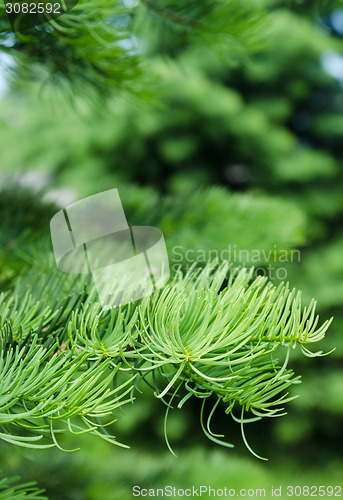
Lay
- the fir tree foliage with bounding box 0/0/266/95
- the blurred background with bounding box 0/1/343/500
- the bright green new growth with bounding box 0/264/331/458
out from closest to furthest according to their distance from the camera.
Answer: the bright green new growth with bounding box 0/264/331/458 → the fir tree foliage with bounding box 0/0/266/95 → the blurred background with bounding box 0/1/343/500

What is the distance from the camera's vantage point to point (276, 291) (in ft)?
0.48

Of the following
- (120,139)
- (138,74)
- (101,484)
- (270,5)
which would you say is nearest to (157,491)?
(101,484)

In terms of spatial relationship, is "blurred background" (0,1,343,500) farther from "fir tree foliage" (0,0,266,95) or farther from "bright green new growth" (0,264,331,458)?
"bright green new growth" (0,264,331,458)

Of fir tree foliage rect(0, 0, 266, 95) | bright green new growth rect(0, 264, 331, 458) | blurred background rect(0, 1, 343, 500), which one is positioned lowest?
blurred background rect(0, 1, 343, 500)

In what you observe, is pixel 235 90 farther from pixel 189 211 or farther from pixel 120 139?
pixel 189 211

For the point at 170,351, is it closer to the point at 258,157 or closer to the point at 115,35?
the point at 115,35

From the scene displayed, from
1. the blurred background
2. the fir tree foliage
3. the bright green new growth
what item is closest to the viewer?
the bright green new growth

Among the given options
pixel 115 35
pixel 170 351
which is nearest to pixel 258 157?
pixel 115 35

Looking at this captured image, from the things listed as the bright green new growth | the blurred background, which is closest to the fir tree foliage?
the bright green new growth

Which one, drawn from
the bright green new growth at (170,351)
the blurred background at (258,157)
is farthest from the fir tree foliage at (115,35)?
the blurred background at (258,157)

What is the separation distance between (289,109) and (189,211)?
1.42 metres

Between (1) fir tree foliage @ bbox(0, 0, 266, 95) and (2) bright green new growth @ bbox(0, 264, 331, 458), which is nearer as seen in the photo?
(2) bright green new growth @ bbox(0, 264, 331, 458)

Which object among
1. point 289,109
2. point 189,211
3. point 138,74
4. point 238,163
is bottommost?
point 238,163

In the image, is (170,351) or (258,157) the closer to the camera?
(170,351)
